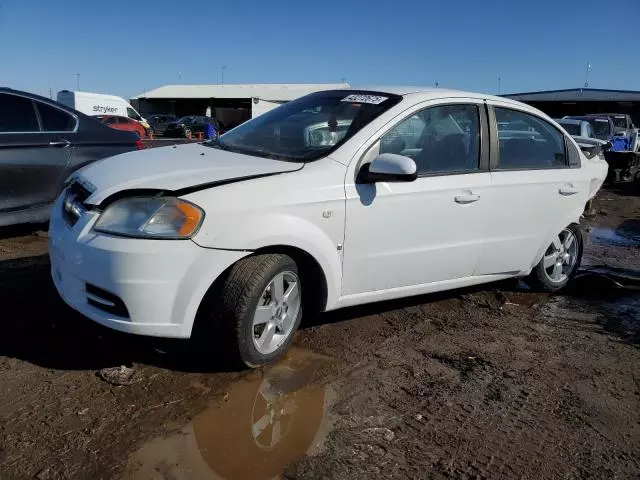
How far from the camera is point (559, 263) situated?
5.20m

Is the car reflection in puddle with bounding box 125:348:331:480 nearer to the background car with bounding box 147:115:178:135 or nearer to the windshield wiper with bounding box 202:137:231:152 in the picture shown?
the windshield wiper with bounding box 202:137:231:152

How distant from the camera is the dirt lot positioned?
255cm

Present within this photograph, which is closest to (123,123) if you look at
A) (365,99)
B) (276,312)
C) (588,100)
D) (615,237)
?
(615,237)

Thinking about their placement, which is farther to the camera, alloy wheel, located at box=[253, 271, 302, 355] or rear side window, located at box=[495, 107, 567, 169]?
rear side window, located at box=[495, 107, 567, 169]

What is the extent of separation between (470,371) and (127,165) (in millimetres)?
2448

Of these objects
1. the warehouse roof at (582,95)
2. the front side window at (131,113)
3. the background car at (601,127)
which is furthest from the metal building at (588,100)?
the front side window at (131,113)

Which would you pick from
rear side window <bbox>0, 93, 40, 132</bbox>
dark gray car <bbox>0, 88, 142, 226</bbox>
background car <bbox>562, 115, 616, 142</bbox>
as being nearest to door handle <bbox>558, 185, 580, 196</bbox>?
dark gray car <bbox>0, 88, 142, 226</bbox>

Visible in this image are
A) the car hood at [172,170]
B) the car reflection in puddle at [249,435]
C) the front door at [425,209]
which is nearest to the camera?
the car reflection in puddle at [249,435]

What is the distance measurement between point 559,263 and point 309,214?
2.99 meters

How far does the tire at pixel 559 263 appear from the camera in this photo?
16.5ft

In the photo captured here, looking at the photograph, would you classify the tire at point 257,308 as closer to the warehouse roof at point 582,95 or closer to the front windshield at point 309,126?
the front windshield at point 309,126

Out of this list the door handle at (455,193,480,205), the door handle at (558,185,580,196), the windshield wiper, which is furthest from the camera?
the door handle at (558,185,580,196)

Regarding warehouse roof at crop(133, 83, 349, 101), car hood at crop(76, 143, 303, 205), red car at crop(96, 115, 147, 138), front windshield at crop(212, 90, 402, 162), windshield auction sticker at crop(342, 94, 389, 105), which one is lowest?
car hood at crop(76, 143, 303, 205)

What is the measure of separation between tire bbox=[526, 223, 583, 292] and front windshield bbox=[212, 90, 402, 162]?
2.17 meters
